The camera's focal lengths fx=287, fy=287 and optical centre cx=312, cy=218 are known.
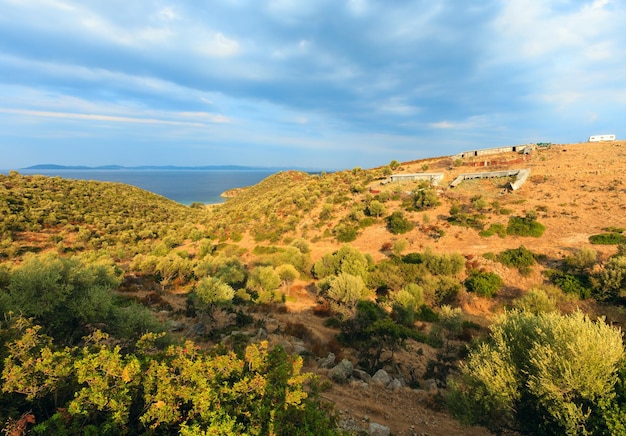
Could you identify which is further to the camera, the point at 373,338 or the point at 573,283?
the point at 573,283

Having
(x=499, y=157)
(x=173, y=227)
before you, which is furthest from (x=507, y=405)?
(x=499, y=157)

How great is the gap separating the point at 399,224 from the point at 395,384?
27.5 meters

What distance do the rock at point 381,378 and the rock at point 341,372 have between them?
1239mm

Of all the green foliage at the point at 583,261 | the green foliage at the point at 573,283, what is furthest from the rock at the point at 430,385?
the green foliage at the point at 583,261

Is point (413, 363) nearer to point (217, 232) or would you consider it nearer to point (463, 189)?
point (463, 189)

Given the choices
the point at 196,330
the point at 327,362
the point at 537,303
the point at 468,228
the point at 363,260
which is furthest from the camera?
the point at 468,228

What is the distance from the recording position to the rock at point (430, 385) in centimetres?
1366

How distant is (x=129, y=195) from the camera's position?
71812 millimetres

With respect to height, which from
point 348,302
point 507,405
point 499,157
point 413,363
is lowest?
point 413,363

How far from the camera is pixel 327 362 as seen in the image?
15.2 m

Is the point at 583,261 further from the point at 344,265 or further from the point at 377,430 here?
the point at 377,430

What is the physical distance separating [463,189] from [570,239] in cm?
→ 1878

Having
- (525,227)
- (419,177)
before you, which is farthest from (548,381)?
(419,177)

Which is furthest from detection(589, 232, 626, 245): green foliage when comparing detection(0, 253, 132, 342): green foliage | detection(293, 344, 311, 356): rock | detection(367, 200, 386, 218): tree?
detection(0, 253, 132, 342): green foliage
